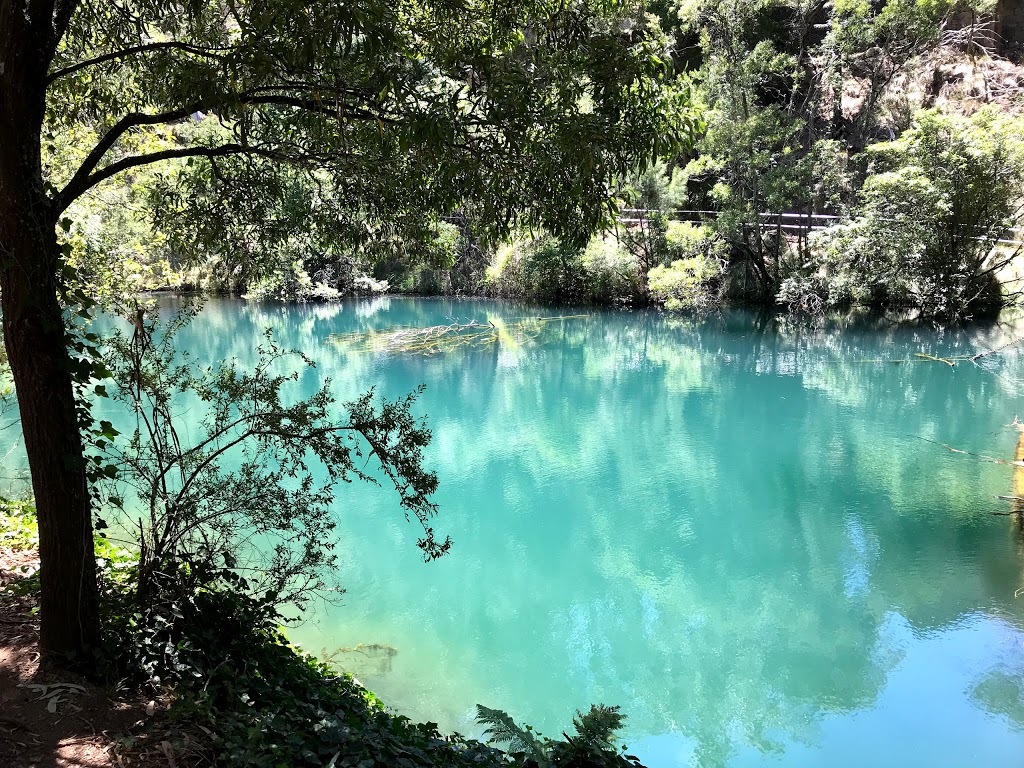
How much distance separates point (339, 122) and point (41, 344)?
68.3 inches

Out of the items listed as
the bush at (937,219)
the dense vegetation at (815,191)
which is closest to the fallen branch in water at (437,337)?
the dense vegetation at (815,191)

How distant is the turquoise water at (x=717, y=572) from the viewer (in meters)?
5.89

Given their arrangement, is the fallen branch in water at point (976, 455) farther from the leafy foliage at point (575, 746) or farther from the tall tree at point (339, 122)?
the tall tree at point (339, 122)

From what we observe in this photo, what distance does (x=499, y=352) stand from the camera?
66.4 feet

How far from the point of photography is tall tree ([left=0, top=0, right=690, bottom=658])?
2.88 meters

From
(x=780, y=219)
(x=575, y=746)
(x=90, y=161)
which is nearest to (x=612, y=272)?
(x=780, y=219)

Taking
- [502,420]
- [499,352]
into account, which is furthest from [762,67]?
[502,420]

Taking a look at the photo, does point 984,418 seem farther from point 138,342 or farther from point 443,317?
point 443,317

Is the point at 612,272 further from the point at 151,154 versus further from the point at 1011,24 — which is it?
the point at 151,154

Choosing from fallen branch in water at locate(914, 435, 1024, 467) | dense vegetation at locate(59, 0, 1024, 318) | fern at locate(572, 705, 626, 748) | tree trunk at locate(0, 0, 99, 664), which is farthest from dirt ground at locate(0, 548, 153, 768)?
dense vegetation at locate(59, 0, 1024, 318)

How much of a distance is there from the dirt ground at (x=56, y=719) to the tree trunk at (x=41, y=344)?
15 centimetres

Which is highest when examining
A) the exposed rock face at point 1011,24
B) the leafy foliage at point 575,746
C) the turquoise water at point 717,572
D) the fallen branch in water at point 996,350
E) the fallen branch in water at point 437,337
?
the exposed rock face at point 1011,24

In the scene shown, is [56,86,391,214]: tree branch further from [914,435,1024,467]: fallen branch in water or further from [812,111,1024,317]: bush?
[812,111,1024,317]: bush

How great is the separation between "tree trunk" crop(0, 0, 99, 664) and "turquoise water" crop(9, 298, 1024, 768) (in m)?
3.24
